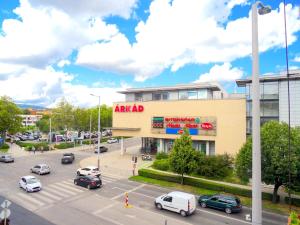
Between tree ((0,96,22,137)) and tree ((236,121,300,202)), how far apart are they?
6168cm

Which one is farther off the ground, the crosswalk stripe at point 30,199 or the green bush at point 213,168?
the green bush at point 213,168

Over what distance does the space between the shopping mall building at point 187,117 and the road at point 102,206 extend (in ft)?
52.8

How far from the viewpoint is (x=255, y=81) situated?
7.32 metres

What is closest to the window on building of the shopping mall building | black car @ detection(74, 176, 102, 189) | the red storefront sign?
the shopping mall building

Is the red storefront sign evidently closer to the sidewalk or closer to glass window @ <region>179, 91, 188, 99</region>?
glass window @ <region>179, 91, 188, 99</region>

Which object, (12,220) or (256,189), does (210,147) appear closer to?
(12,220)

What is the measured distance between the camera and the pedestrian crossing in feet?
77.0

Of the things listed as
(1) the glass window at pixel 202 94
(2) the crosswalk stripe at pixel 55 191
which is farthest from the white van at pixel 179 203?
(1) the glass window at pixel 202 94

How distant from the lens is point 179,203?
2144 centimetres

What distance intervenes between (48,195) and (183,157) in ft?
49.3

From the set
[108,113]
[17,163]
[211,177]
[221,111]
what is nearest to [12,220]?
[211,177]

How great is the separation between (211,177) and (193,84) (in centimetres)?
2073

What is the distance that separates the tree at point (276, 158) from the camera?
71.9 ft

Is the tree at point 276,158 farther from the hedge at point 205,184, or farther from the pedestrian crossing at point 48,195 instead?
the pedestrian crossing at point 48,195
